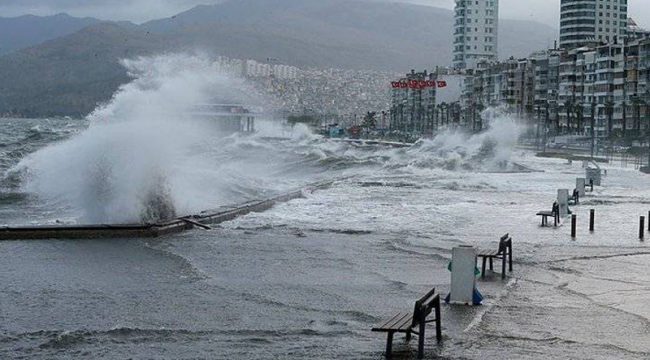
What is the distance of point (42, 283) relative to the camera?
49.4 ft

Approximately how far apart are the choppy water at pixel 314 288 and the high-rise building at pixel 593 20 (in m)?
164

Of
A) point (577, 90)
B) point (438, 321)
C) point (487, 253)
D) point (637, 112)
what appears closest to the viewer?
point (438, 321)

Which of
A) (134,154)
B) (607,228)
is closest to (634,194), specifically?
(607,228)

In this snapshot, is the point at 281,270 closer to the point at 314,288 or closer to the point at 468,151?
the point at 314,288

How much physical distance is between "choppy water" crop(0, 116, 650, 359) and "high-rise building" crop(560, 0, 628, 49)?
16437 cm

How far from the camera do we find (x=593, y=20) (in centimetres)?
18812

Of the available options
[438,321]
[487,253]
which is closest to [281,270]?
[487,253]

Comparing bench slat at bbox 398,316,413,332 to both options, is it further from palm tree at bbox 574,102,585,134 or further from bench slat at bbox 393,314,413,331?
palm tree at bbox 574,102,585,134

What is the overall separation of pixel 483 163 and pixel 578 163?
284 inches

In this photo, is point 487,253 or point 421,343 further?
point 487,253

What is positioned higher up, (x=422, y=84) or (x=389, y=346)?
(x=422, y=84)

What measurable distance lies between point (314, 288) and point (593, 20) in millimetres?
182606

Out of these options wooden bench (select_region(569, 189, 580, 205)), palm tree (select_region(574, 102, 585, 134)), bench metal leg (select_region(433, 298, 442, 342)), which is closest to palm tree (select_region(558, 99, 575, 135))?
palm tree (select_region(574, 102, 585, 134))

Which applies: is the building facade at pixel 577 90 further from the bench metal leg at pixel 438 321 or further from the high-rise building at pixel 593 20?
the bench metal leg at pixel 438 321
